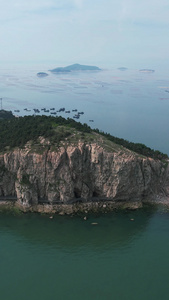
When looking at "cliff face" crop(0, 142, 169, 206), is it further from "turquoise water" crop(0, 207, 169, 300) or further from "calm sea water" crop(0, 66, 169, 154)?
"calm sea water" crop(0, 66, 169, 154)

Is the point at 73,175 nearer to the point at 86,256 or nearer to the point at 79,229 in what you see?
the point at 79,229

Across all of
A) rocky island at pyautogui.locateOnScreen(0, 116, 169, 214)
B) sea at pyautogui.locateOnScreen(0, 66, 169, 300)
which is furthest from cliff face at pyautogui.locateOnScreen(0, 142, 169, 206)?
sea at pyautogui.locateOnScreen(0, 66, 169, 300)

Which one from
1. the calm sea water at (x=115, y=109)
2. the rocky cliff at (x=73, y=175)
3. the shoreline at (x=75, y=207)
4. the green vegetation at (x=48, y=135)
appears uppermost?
the calm sea water at (x=115, y=109)

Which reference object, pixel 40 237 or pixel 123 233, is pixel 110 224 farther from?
pixel 40 237

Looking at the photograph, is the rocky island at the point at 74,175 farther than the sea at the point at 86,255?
Yes

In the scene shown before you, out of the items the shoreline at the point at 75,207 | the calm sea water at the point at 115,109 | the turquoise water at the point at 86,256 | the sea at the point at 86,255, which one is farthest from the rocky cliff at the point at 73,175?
the calm sea water at the point at 115,109

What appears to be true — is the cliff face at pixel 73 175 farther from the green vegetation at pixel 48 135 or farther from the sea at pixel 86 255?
the sea at pixel 86 255
